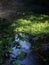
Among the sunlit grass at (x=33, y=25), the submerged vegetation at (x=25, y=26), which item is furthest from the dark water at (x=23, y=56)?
the sunlit grass at (x=33, y=25)

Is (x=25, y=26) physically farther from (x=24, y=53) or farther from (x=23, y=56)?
(x=23, y=56)

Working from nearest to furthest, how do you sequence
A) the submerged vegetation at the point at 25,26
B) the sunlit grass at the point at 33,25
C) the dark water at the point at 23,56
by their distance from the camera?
the dark water at the point at 23,56 → the submerged vegetation at the point at 25,26 → the sunlit grass at the point at 33,25

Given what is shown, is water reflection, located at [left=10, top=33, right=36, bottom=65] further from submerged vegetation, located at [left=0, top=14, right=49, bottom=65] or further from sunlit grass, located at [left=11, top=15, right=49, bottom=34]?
sunlit grass, located at [left=11, top=15, right=49, bottom=34]

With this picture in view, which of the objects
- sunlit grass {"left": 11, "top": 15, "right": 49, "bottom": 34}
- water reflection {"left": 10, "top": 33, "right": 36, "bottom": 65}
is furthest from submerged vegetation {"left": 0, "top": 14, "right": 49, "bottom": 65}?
water reflection {"left": 10, "top": 33, "right": 36, "bottom": 65}

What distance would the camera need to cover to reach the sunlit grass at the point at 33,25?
309 inches

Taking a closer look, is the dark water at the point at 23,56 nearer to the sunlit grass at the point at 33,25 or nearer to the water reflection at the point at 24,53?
the water reflection at the point at 24,53

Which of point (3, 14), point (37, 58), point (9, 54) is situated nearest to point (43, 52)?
point (37, 58)

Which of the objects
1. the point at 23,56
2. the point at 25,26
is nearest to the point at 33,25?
the point at 25,26

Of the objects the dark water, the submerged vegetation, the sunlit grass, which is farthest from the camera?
the sunlit grass

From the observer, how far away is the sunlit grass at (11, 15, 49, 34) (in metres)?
7.84

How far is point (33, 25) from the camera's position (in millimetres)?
8438

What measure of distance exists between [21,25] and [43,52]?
9.54ft

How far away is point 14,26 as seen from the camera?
28.0 feet

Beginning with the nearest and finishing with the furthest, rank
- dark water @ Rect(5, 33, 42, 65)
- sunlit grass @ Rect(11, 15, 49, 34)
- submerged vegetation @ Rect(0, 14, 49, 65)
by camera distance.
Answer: dark water @ Rect(5, 33, 42, 65), submerged vegetation @ Rect(0, 14, 49, 65), sunlit grass @ Rect(11, 15, 49, 34)
